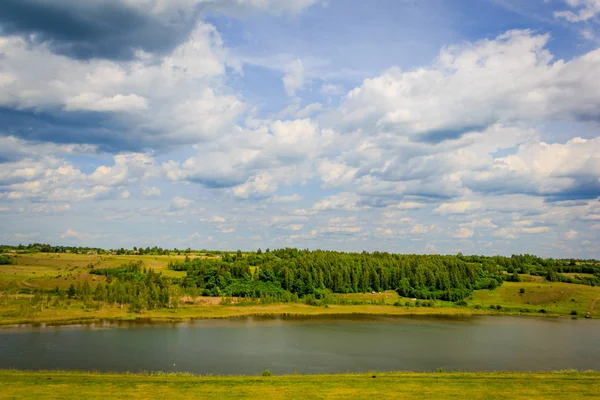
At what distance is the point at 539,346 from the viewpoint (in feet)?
257

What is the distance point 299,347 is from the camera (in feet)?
225

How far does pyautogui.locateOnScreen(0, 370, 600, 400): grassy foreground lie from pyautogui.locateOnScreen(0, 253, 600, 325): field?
72381 mm

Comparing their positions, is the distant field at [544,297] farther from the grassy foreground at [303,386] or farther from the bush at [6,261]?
the bush at [6,261]

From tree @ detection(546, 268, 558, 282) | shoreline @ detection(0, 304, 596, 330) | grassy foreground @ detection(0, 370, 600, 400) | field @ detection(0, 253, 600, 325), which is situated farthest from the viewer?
tree @ detection(546, 268, 558, 282)

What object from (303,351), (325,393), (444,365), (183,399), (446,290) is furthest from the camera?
(446,290)

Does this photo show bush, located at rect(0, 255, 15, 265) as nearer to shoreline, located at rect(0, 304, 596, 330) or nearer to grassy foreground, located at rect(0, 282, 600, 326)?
grassy foreground, located at rect(0, 282, 600, 326)

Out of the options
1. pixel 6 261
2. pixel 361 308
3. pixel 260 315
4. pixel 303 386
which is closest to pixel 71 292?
pixel 260 315

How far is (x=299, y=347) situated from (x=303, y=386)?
35.1 meters

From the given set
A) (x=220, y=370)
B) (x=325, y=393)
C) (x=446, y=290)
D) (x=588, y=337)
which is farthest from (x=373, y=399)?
(x=446, y=290)

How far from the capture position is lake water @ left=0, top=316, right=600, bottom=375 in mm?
54938

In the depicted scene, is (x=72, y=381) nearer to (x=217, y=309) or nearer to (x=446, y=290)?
(x=217, y=309)

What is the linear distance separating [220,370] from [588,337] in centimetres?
8683

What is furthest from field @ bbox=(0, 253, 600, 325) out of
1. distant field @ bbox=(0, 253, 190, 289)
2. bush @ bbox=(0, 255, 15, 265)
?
bush @ bbox=(0, 255, 15, 265)

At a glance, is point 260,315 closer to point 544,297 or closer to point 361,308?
point 361,308
